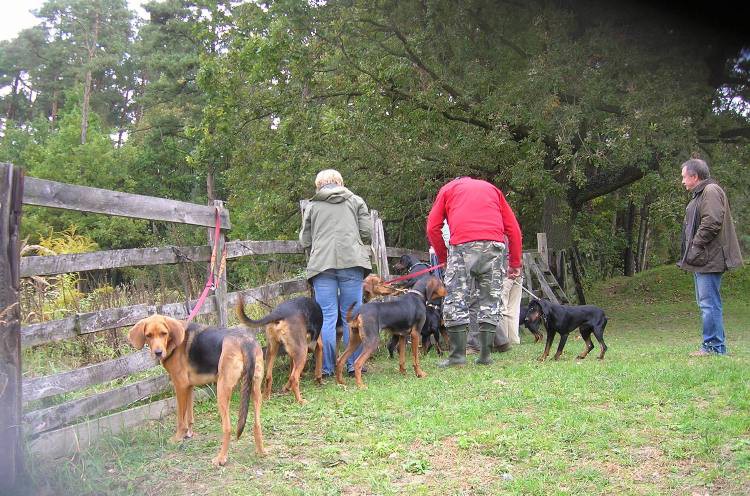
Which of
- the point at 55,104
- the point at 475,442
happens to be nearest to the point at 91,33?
the point at 55,104

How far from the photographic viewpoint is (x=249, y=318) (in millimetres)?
5746

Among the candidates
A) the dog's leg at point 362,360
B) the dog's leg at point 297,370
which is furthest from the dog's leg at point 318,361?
the dog's leg at point 297,370

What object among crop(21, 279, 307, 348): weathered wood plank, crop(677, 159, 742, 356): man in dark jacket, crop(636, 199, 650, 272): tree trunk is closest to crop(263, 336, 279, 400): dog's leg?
crop(21, 279, 307, 348): weathered wood plank

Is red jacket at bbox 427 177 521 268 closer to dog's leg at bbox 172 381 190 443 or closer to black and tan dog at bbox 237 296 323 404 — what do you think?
black and tan dog at bbox 237 296 323 404

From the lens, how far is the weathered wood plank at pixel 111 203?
4.11 metres

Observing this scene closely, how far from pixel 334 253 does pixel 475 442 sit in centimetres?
299

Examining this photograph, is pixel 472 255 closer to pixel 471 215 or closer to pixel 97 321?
pixel 471 215

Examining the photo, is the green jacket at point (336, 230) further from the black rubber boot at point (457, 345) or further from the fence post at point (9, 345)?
the fence post at point (9, 345)

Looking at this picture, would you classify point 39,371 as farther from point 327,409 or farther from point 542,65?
point 542,65

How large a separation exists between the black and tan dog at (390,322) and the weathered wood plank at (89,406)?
6.48 feet

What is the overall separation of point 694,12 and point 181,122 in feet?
93.3

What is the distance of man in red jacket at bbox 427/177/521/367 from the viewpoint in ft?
23.9

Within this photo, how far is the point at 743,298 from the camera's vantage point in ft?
57.7

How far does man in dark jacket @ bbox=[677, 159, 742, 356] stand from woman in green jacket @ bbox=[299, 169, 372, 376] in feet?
12.0
